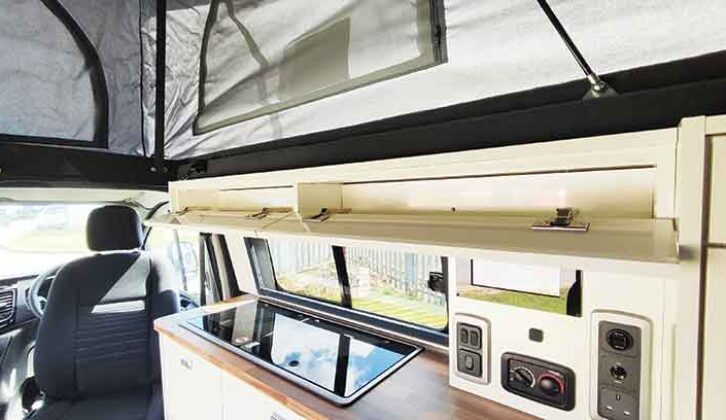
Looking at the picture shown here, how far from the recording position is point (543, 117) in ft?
3.05

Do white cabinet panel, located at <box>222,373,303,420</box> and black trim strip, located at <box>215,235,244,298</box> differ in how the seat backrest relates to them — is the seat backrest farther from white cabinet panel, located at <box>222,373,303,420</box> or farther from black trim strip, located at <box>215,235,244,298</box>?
white cabinet panel, located at <box>222,373,303,420</box>

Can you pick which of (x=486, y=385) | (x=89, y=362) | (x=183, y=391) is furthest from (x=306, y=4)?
(x=89, y=362)

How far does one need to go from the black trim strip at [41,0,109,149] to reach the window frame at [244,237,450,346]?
39.9 inches

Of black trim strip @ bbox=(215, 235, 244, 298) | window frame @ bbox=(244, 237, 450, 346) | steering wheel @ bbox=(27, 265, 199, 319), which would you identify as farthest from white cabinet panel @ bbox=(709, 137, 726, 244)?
steering wheel @ bbox=(27, 265, 199, 319)

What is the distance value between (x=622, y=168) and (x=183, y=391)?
2147 mm

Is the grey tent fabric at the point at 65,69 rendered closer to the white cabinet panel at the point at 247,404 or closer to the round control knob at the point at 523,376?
the white cabinet panel at the point at 247,404

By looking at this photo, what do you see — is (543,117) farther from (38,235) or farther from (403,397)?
(38,235)

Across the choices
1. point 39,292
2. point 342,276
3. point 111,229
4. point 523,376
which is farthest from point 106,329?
point 523,376

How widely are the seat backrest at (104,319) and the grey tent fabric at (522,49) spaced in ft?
5.47

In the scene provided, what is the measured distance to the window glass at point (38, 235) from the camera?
7.81 feet

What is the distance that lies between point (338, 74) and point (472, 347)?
97cm

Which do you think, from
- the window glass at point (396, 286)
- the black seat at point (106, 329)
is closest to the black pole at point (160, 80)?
the black seat at point (106, 329)

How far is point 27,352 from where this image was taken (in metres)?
2.49

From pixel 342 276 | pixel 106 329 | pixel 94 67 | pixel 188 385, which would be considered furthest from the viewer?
pixel 106 329
